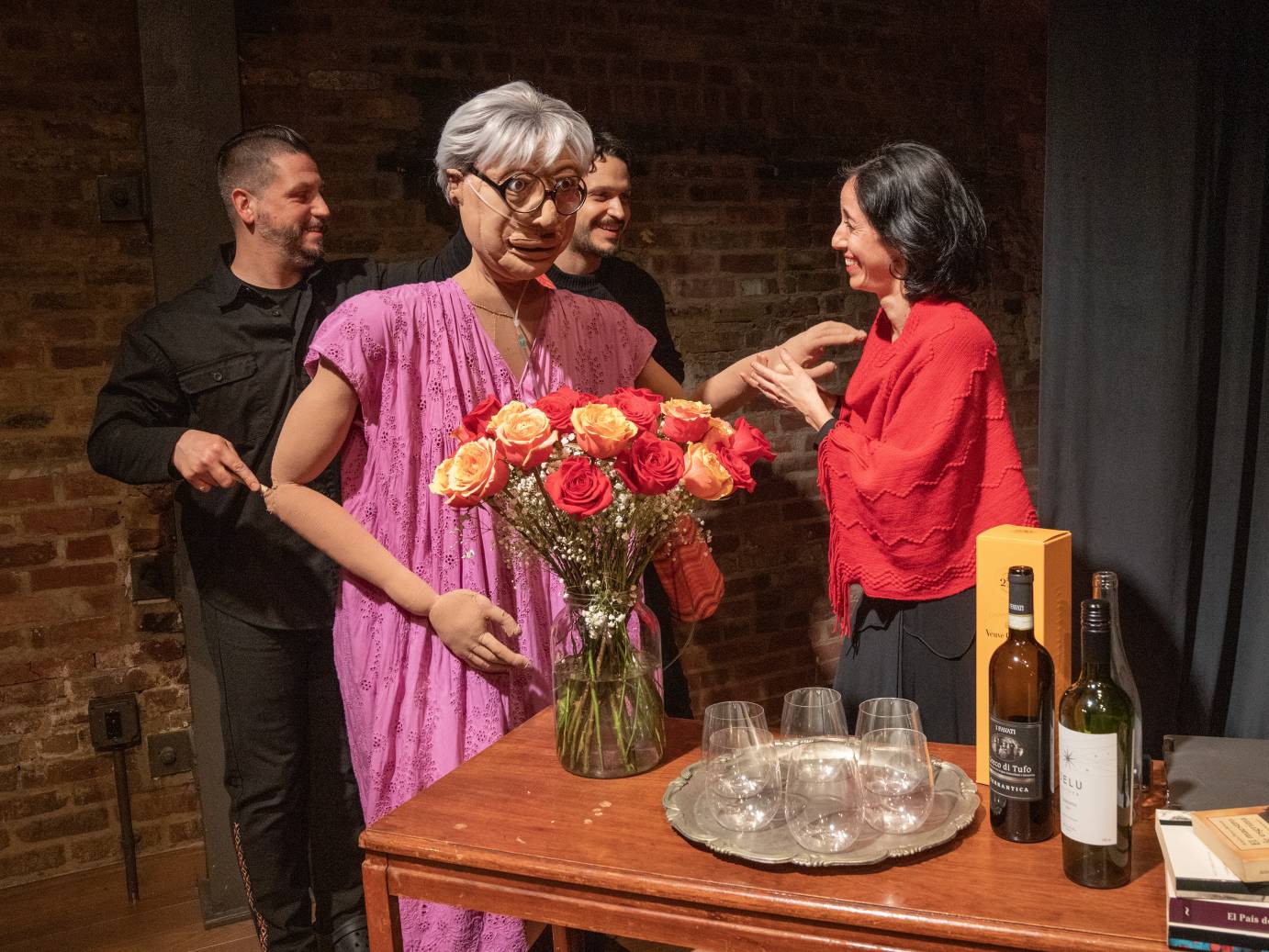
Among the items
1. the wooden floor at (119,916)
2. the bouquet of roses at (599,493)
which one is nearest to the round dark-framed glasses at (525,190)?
the bouquet of roses at (599,493)

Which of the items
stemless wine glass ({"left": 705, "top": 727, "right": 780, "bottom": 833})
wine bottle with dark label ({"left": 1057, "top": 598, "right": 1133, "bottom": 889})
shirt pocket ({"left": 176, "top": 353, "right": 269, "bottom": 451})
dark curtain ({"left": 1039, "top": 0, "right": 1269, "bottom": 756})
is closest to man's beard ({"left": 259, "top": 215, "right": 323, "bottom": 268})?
shirt pocket ({"left": 176, "top": 353, "right": 269, "bottom": 451})

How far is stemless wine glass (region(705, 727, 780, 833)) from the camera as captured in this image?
4.35 ft

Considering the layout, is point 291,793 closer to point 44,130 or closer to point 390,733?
point 390,733

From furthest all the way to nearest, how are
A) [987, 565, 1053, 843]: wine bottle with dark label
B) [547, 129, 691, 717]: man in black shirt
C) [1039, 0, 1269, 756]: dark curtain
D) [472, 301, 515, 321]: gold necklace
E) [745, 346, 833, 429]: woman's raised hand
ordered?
[547, 129, 691, 717]: man in black shirt
[745, 346, 833, 429]: woman's raised hand
[1039, 0, 1269, 756]: dark curtain
[472, 301, 515, 321]: gold necklace
[987, 565, 1053, 843]: wine bottle with dark label

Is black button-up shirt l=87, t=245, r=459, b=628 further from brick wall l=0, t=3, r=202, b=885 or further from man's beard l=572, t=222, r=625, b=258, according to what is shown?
man's beard l=572, t=222, r=625, b=258

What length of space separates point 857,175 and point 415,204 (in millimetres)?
1389

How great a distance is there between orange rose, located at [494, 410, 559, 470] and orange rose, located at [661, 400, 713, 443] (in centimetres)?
16

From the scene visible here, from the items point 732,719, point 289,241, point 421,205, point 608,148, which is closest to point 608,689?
point 732,719

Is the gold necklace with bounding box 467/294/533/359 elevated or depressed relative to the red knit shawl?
elevated

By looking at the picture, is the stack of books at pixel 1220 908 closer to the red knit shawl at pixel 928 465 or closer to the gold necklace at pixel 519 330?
the red knit shawl at pixel 928 465

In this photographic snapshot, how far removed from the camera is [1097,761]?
1.15m

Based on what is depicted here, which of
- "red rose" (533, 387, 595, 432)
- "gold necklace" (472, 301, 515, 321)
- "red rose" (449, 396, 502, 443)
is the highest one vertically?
"gold necklace" (472, 301, 515, 321)

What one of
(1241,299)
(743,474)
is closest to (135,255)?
(743,474)

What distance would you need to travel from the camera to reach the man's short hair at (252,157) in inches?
102
